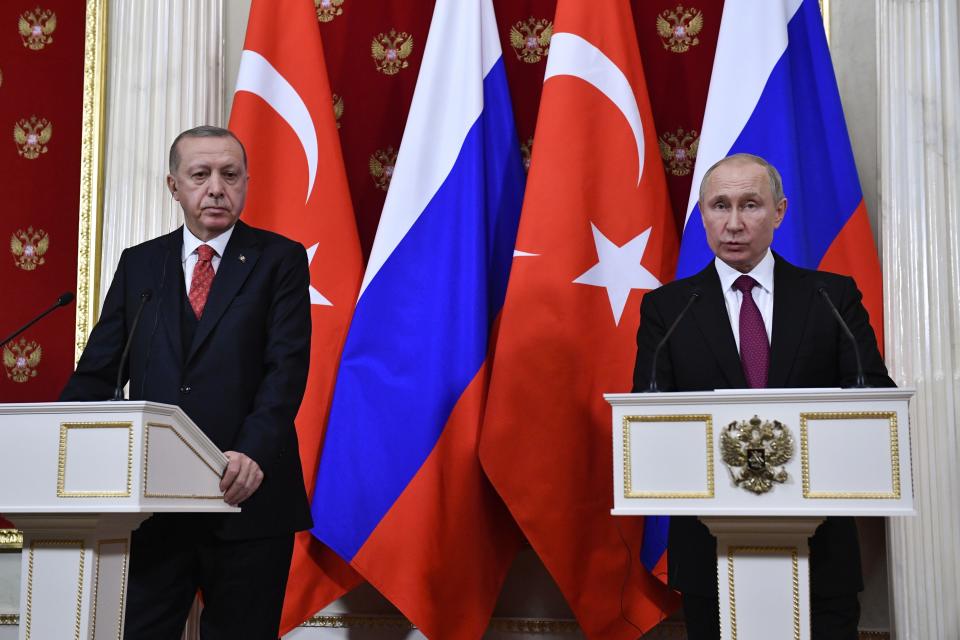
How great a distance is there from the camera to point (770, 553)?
1.95 meters

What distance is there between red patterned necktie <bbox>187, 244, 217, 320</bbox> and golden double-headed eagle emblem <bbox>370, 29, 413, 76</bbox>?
5.63 ft

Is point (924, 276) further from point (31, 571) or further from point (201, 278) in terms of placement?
point (31, 571)

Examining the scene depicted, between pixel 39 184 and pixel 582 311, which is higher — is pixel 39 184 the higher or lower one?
the higher one

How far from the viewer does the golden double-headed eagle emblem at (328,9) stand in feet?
13.3

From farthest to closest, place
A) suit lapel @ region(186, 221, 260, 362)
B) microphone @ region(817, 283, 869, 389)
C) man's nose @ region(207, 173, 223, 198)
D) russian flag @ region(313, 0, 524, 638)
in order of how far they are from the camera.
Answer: russian flag @ region(313, 0, 524, 638)
man's nose @ region(207, 173, 223, 198)
suit lapel @ region(186, 221, 260, 362)
microphone @ region(817, 283, 869, 389)

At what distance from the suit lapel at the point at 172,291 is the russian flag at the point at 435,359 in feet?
3.31

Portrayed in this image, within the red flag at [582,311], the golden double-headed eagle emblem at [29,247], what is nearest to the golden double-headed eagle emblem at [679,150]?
the red flag at [582,311]

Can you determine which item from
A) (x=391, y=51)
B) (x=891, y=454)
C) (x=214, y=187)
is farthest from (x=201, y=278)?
(x=391, y=51)

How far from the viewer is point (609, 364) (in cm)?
335

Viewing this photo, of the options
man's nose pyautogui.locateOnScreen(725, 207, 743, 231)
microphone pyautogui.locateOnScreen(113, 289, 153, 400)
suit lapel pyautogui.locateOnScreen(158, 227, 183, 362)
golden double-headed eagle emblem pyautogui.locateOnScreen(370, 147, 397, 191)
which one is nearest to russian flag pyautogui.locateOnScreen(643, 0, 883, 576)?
man's nose pyautogui.locateOnScreen(725, 207, 743, 231)

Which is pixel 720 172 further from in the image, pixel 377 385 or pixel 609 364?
pixel 377 385

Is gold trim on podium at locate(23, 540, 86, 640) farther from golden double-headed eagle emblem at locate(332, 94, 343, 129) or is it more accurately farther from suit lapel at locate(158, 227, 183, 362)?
golden double-headed eagle emblem at locate(332, 94, 343, 129)

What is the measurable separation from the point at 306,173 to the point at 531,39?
3.18ft

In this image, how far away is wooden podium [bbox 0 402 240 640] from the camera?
189 centimetres
